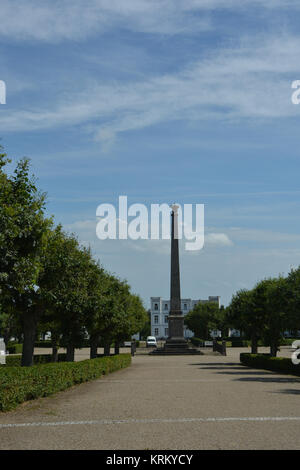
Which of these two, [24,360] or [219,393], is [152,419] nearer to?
[219,393]

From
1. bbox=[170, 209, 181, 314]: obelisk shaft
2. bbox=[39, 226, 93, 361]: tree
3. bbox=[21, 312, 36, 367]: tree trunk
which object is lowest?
bbox=[21, 312, 36, 367]: tree trunk

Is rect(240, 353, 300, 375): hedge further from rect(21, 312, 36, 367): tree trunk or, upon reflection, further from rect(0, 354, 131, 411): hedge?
rect(21, 312, 36, 367): tree trunk

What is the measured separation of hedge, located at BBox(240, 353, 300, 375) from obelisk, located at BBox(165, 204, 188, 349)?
21183 millimetres

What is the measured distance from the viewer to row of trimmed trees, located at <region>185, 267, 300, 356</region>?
27.6m

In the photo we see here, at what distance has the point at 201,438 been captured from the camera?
33.2 ft

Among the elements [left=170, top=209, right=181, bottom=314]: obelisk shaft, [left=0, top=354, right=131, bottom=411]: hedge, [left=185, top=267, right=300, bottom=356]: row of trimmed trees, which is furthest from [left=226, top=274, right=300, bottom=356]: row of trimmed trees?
[left=170, top=209, right=181, bottom=314]: obelisk shaft

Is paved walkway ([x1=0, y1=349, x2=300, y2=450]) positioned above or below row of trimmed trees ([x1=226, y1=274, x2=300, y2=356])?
below

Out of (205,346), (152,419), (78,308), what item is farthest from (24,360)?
(205,346)

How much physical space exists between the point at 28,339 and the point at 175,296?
128ft

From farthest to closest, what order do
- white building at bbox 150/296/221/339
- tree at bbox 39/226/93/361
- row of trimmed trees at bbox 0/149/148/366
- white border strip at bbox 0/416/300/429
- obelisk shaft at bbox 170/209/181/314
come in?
white building at bbox 150/296/221/339
obelisk shaft at bbox 170/209/181/314
tree at bbox 39/226/93/361
row of trimmed trees at bbox 0/149/148/366
white border strip at bbox 0/416/300/429

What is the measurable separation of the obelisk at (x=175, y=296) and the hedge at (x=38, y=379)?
114 feet

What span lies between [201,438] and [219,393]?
9464mm

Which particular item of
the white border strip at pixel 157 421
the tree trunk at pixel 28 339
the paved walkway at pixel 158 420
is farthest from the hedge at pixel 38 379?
the white border strip at pixel 157 421
